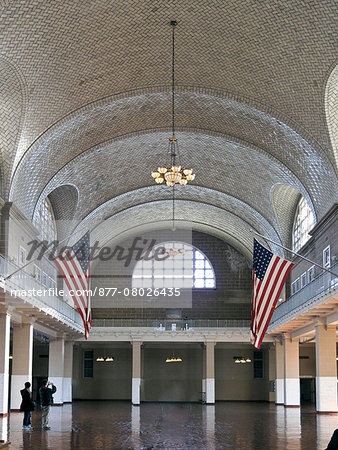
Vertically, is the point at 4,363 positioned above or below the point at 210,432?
above

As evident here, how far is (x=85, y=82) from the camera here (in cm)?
2528

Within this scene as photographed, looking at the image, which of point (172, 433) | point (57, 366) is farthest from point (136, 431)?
point (57, 366)

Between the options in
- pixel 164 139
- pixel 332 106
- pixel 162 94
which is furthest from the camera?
pixel 164 139

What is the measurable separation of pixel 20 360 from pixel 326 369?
44.8 feet

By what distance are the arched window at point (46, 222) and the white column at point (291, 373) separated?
48.0ft

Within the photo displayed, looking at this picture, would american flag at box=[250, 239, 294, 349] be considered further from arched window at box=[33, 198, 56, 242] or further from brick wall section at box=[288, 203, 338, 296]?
arched window at box=[33, 198, 56, 242]

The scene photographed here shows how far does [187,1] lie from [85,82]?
551 cm

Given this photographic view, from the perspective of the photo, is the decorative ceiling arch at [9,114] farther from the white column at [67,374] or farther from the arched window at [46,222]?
the white column at [67,374]

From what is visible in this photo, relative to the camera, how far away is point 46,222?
120ft

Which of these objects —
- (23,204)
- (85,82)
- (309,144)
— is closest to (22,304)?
(23,204)

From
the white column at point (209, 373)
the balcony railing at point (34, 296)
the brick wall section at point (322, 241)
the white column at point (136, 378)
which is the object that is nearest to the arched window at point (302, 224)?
the brick wall section at point (322, 241)

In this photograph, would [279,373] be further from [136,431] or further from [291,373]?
[136,431]

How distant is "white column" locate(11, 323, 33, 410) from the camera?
30.3 metres

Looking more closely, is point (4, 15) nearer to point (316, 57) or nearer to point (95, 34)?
point (95, 34)
